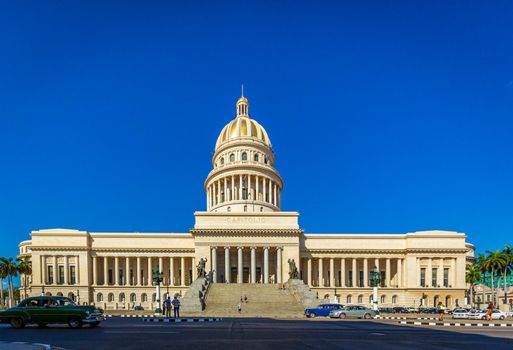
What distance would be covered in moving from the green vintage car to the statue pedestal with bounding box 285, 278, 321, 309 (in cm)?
2907

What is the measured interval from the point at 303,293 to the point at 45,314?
33.4 meters

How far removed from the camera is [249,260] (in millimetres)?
79750

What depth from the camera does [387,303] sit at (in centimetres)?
7825

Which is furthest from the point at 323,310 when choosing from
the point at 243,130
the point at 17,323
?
the point at 243,130

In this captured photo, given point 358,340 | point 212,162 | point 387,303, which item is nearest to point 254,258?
point 387,303

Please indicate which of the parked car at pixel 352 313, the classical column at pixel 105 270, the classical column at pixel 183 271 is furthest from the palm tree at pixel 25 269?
the parked car at pixel 352 313

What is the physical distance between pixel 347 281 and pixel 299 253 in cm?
1145

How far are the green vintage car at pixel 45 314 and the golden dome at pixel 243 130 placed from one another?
74.6 m

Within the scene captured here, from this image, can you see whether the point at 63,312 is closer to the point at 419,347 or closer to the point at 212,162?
the point at 419,347

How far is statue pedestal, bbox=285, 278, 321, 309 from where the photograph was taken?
1924 inches

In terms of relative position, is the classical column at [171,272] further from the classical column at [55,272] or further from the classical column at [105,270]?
the classical column at [55,272]

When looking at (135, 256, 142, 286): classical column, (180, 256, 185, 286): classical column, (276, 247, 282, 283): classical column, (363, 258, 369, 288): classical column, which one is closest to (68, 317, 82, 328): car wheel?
(276, 247, 282, 283): classical column

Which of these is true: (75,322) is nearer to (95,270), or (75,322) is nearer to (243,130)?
(95,270)

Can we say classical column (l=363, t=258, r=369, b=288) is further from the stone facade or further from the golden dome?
the golden dome
